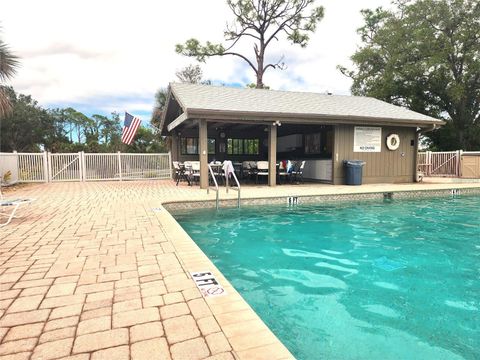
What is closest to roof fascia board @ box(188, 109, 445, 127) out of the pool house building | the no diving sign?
the pool house building

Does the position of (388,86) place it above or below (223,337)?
above

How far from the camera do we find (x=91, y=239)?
4070 millimetres

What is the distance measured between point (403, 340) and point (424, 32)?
25.5 metres

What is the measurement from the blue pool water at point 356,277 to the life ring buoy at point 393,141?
602 cm

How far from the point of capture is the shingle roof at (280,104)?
10500 millimetres

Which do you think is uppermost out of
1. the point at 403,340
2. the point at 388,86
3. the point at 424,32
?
the point at 424,32

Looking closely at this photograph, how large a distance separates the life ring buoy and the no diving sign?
11944mm

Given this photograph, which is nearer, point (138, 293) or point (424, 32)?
point (138, 293)

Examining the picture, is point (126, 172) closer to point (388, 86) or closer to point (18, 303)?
point (18, 303)

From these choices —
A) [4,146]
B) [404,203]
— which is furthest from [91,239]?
[4,146]

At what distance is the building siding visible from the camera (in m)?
12.0

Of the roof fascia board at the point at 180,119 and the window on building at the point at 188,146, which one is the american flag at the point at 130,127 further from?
the roof fascia board at the point at 180,119

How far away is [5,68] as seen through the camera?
10336 millimetres

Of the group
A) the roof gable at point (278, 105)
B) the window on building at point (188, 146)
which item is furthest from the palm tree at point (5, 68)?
the window on building at point (188, 146)
